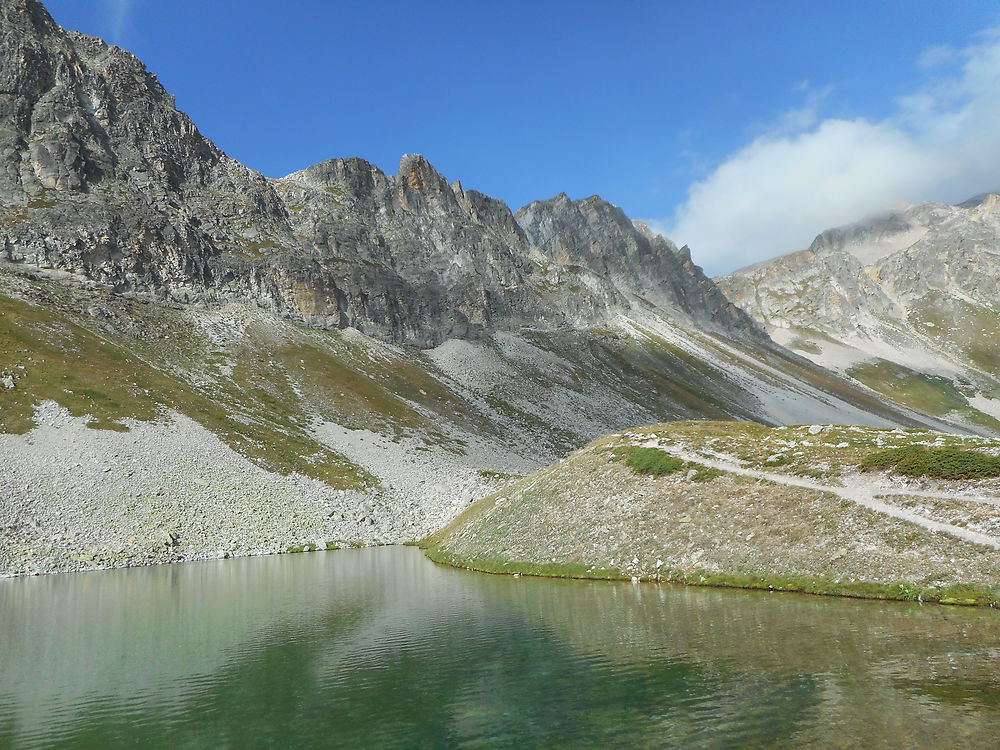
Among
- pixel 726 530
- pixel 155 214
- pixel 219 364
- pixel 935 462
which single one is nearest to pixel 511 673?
pixel 726 530

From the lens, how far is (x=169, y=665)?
887 inches

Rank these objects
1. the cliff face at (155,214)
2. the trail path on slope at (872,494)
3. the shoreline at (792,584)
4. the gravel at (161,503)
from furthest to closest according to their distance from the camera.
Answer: the cliff face at (155,214)
the gravel at (161,503)
the trail path on slope at (872,494)
the shoreline at (792,584)

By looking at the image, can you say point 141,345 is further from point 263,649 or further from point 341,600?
point 263,649

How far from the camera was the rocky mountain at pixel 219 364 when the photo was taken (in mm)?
65688

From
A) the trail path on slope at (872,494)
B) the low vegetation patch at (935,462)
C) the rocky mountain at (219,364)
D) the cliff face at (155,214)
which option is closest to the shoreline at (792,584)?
the trail path on slope at (872,494)

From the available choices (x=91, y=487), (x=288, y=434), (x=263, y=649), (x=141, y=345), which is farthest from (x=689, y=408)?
(x=263, y=649)

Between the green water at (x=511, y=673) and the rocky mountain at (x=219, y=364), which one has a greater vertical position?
the rocky mountain at (x=219, y=364)

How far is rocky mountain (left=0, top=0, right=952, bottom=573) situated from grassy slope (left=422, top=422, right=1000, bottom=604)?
2805cm

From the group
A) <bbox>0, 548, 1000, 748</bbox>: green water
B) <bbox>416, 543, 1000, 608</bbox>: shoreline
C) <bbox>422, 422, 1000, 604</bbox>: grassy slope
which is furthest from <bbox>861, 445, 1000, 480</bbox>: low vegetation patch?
<bbox>0, 548, 1000, 748</bbox>: green water

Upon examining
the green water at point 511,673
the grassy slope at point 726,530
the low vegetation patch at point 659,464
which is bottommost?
the green water at point 511,673

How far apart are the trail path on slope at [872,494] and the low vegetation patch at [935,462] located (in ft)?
4.91

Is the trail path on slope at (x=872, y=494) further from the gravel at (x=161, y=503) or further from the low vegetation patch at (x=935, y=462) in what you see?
the gravel at (x=161, y=503)

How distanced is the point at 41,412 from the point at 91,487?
1772 centimetres

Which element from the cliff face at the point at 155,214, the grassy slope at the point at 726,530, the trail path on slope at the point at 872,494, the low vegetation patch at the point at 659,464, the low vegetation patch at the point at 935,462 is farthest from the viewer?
the cliff face at the point at 155,214
